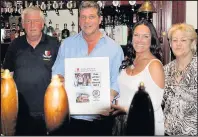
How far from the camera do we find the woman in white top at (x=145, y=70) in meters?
1.34

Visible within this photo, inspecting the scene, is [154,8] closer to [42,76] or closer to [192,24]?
[192,24]

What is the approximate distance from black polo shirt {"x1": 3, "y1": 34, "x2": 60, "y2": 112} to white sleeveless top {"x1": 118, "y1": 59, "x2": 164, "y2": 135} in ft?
1.09

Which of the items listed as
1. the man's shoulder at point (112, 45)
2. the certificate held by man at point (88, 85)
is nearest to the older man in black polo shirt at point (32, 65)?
the certificate held by man at point (88, 85)

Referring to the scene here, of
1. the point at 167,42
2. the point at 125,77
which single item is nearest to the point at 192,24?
the point at 167,42

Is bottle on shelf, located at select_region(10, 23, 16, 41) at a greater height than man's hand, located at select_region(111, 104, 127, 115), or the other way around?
bottle on shelf, located at select_region(10, 23, 16, 41)

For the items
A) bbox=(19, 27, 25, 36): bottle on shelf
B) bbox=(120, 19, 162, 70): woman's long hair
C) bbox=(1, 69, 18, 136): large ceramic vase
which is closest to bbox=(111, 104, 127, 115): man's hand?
bbox=(120, 19, 162, 70): woman's long hair

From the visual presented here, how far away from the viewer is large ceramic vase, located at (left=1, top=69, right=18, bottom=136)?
130 cm

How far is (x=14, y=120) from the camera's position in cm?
138

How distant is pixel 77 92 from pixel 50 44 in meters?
0.25

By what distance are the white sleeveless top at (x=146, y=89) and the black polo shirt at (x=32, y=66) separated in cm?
33

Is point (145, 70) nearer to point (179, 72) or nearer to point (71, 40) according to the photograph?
point (179, 72)

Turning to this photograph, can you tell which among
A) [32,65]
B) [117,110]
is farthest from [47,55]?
[117,110]

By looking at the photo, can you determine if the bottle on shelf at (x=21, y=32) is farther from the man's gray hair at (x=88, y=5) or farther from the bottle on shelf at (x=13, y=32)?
the man's gray hair at (x=88, y=5)

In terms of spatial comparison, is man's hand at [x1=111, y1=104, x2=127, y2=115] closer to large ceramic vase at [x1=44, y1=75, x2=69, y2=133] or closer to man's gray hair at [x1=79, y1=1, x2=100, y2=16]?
large ceramic vase at [x1=44, y1=75, x2=69, y2=133]
